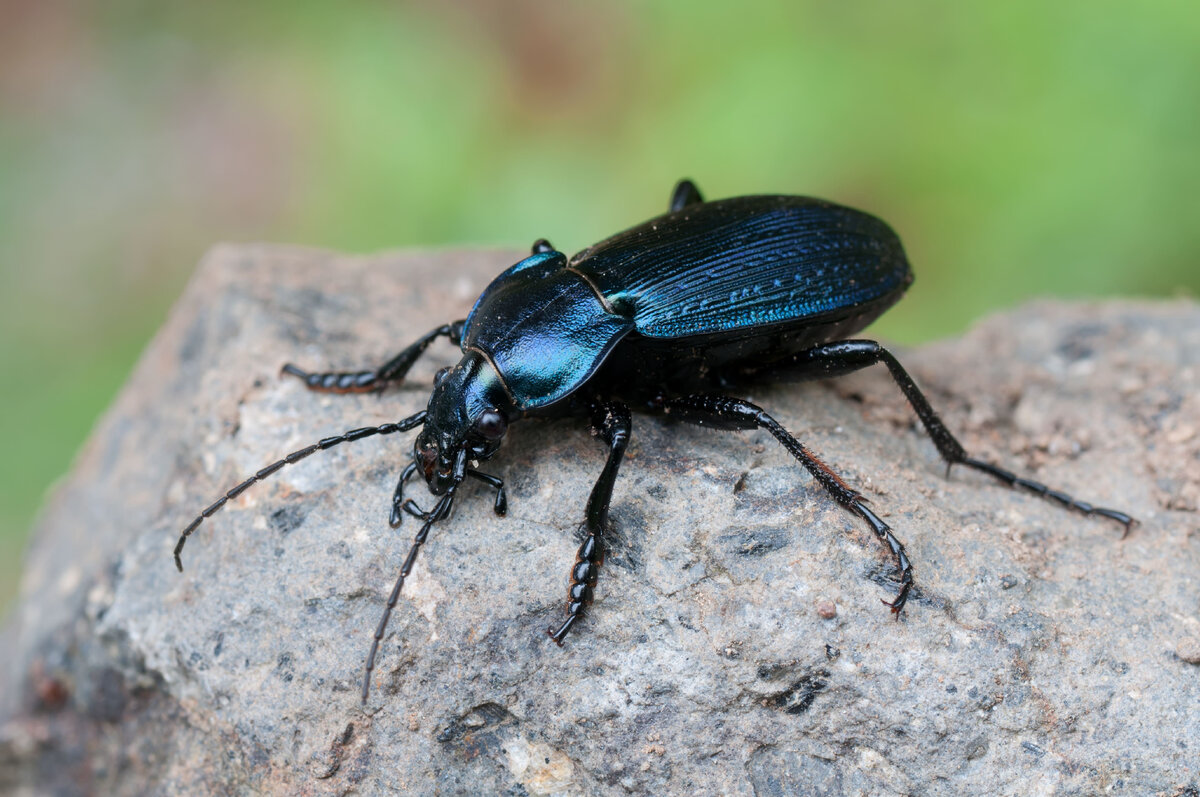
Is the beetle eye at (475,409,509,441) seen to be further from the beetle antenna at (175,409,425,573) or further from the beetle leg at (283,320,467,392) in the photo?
the beetle leg at (283,320,467,392)

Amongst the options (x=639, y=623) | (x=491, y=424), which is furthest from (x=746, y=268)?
(x=639, y=623)

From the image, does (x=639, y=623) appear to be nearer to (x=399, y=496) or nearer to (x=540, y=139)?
(x=399, y=496)

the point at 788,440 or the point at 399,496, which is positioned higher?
the point at 399,496

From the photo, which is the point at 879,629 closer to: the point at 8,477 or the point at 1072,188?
the point at 1072,188

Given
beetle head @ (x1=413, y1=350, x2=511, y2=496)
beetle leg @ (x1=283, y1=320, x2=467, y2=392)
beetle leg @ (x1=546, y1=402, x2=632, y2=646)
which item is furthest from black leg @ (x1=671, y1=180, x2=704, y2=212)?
beetle head @ (x1=413, y1=350, x2=511, y2=496)

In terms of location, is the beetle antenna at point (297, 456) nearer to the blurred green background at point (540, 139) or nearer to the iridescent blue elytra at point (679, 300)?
the iridescent blue elytra at point (679, 300)

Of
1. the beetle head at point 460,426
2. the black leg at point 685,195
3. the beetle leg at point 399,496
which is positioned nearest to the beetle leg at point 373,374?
the beetle head at point 460,426

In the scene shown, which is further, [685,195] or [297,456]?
[685,195]

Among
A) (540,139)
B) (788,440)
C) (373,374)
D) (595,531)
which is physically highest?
(540,139)
